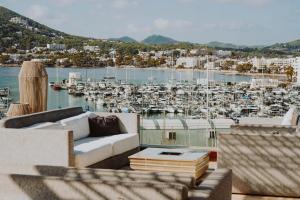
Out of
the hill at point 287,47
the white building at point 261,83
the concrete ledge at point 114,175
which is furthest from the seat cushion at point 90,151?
the hill at point 287,47

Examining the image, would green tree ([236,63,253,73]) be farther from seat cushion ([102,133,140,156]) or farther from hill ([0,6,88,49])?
seat cushion ([102,133,140,156])

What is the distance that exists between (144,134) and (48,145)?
7.90 feet

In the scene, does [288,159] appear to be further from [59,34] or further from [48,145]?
[59,34]

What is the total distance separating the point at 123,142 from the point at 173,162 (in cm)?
162

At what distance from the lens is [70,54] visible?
2833 centimetres

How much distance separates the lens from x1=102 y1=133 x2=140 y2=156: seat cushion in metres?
4.91

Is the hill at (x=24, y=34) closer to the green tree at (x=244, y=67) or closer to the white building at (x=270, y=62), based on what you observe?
the green tree at (x=244, y=67)

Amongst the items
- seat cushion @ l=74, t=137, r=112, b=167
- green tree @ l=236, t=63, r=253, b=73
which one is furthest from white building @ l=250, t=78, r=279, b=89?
seat cushion @ l=74, t=137, r=112, b=167

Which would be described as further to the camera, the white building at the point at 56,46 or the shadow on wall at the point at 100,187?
the white building at the point at 56,46

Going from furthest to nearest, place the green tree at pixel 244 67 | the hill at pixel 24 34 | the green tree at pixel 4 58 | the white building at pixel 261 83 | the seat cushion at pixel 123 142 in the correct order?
1. the green tree at pixel 244 67
2. the white building at pixel 261 83
3. the hill at pixel 24 34
4. the green tree at pixel 4 58
5. the seat cushion at pixel 123 142

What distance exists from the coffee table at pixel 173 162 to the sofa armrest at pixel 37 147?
0.70m

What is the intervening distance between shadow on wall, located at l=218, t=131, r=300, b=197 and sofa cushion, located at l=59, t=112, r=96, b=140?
1.57 m

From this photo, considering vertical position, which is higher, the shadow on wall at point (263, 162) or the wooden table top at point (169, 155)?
the wooden table top at point (169, 155)

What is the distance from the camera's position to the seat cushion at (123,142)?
4.91 m
